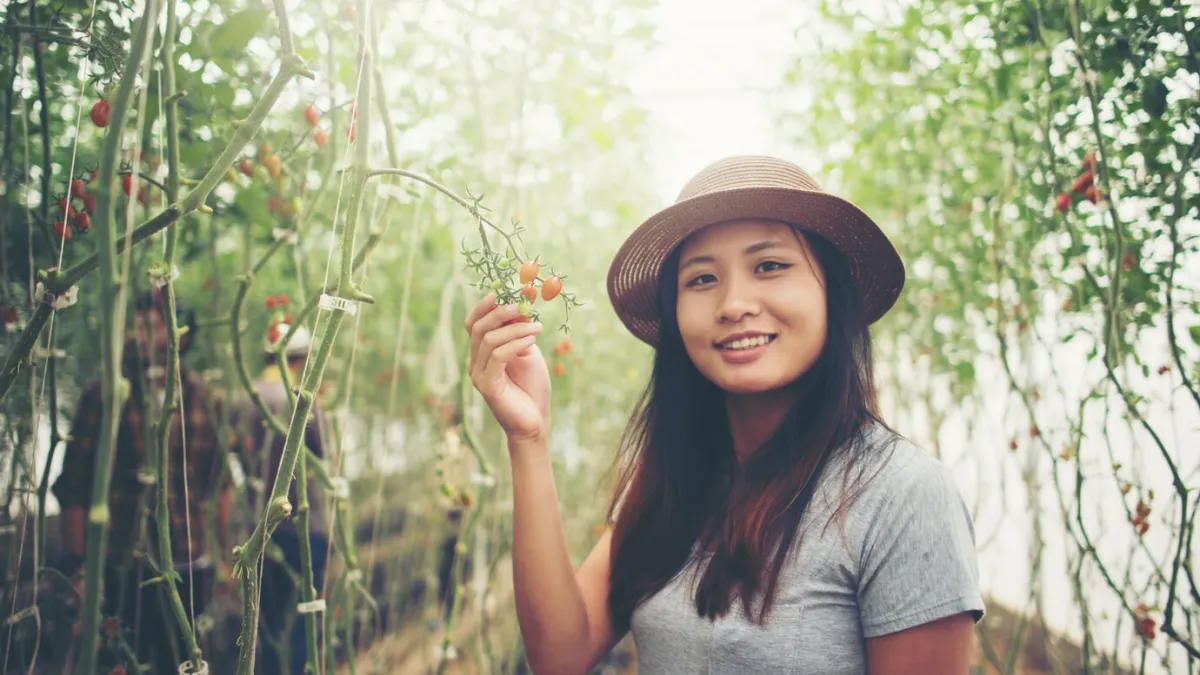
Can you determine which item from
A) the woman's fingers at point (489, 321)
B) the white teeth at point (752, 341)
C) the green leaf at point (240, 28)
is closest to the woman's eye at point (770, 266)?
the white teeth at point (752, 341)

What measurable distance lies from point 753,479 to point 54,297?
92cm

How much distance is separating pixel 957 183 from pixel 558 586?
1.88 metres

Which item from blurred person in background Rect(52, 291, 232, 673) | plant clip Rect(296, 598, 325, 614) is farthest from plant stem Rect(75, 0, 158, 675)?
blurred person in background Rect(52, 291, 232, 673)

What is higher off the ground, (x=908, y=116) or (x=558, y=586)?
(x=908, y=116)

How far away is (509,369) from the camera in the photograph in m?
1.19

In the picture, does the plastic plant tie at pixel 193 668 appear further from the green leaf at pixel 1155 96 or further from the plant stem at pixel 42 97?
the green leaf at pixel 1155 96

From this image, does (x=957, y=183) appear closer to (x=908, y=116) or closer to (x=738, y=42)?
(x=908, y=116)

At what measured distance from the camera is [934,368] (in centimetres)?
278

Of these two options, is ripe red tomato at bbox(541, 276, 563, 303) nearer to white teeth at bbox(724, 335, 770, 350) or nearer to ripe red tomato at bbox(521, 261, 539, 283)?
ripe red tomato at bbox(521, 261, 539, 283)

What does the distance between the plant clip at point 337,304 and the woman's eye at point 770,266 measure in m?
0.61

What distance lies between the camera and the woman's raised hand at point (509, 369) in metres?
1.02

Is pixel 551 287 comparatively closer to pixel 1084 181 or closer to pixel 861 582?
pixel 861 582

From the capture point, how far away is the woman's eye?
1.16 m

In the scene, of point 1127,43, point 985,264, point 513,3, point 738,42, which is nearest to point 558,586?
point 1127,43
